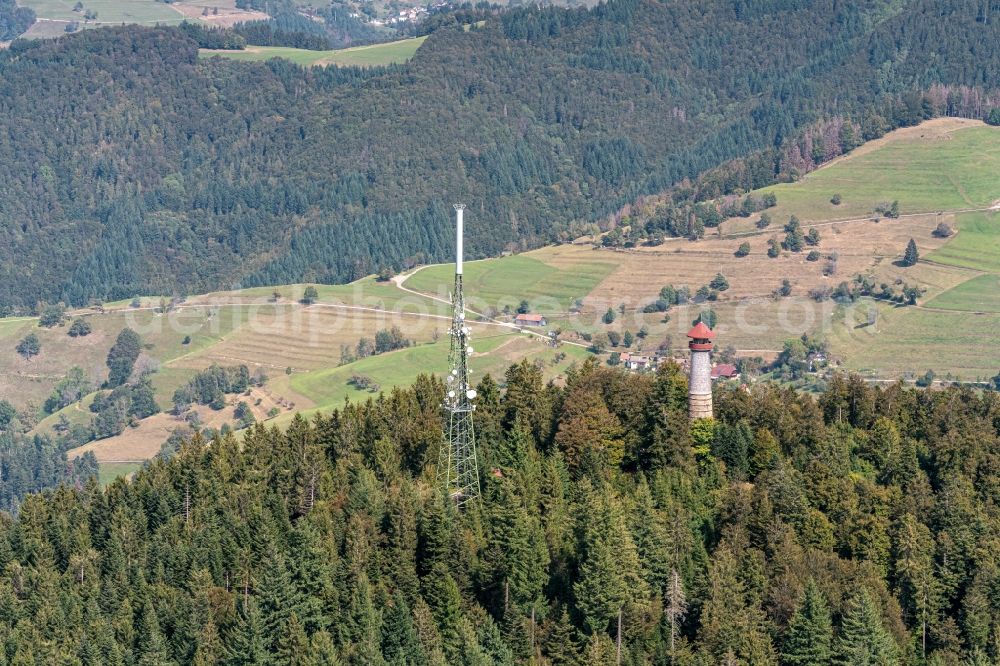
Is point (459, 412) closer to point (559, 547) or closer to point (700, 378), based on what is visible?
point (559, 547)

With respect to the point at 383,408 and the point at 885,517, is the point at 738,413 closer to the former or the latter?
the point at 885,517

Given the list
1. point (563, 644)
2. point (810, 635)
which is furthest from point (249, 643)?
point (810, 635)

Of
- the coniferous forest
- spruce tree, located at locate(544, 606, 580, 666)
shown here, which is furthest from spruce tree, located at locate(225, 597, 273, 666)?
spruce tree, located at locate(544, 606, 580, 666)

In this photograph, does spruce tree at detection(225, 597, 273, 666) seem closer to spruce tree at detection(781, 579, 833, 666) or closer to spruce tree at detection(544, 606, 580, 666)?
spruce tree at detection(544, 606, 580, 666)

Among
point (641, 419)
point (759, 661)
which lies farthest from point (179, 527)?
point (759, 661)

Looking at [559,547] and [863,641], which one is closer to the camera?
[863,641]

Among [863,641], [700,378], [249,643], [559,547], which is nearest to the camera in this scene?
[863,641]

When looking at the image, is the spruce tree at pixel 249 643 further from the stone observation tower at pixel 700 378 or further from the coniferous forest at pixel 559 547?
the stone observation tower at pixel 700 378
